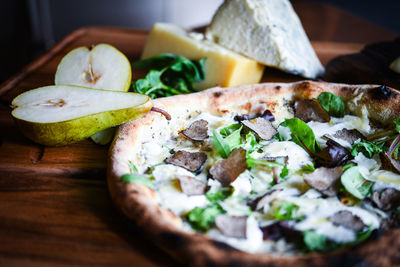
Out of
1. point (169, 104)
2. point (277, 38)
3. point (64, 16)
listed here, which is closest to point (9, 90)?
point (169, 104)

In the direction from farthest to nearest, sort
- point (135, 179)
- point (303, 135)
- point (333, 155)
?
point (303, 135) < point (333, 155) < point (135, 179)

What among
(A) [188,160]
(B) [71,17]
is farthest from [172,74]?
(B) [71,17]

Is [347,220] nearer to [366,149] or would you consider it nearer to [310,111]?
[366,149]

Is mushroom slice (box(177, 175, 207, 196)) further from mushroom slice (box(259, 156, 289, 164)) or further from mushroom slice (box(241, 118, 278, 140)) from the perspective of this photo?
mushroom slice (box(241, 118, 278, 140))

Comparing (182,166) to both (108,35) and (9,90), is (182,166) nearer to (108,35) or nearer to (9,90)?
(9,90)

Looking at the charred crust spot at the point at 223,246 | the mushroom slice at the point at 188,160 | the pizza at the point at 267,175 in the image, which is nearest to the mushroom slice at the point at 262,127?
the pizza at the point at 267,175

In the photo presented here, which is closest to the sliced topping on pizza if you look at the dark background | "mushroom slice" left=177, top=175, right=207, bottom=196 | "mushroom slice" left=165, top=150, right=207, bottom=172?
"mushroom slice" left=165, top=150, right=207, bottom=172

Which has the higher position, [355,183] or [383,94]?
[383,94]
